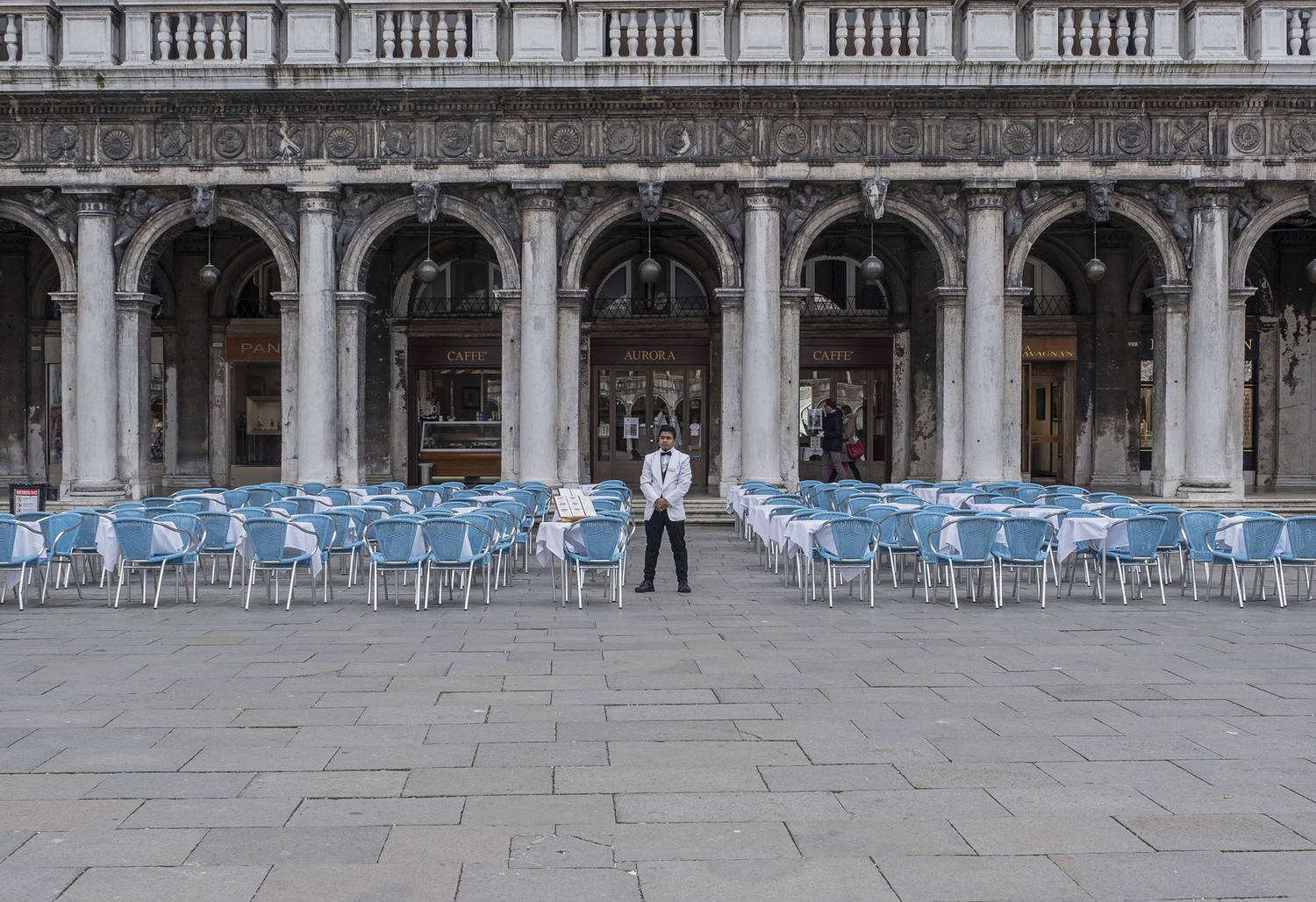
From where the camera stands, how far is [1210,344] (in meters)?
19.9

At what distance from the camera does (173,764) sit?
5.64 metres

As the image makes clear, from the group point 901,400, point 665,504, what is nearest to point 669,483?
point 665,504

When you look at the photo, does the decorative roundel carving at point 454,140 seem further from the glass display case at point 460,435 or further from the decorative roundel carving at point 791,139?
the glass display case at point 460,435

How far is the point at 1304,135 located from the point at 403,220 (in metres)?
14.6

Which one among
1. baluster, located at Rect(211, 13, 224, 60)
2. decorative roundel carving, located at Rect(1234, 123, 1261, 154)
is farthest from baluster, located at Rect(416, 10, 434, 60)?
decorative roundel carving, located at Rect(1234, 123, 1261, 154)

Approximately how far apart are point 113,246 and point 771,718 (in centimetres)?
1740

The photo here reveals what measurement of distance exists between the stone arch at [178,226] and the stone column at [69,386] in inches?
37.3

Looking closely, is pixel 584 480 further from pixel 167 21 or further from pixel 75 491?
pixel 167 21

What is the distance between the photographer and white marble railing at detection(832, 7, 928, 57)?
19.6m

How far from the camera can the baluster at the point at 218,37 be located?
64.5 feet

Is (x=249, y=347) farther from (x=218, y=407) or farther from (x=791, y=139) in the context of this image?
(x=791, y=139)

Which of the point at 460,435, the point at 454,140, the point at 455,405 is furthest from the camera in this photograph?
the point at 455,405

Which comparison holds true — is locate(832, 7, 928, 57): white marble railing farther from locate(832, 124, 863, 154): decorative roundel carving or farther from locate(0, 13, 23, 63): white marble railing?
locate(0, 13, 23, 63): white marble railing

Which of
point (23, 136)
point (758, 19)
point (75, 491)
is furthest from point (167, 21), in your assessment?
point (758, 19)
